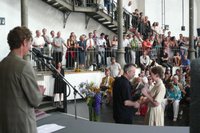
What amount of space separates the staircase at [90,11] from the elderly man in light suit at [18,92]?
1460 centimetres

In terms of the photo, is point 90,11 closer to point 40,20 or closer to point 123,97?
point 40,20

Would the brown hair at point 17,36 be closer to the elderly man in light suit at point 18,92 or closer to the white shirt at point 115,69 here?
the elderly man in light suit at point 18,92

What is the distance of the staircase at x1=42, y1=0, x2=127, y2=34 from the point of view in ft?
58.2

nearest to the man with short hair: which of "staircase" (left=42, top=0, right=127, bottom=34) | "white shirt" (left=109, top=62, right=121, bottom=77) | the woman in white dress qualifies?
the woman in white dress

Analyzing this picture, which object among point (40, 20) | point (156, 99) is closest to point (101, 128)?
point (156, 99)

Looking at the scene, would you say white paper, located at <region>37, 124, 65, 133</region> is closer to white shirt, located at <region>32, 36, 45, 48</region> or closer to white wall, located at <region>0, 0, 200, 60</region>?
white shirt, located at <region>32, 36, 45, 48</region>

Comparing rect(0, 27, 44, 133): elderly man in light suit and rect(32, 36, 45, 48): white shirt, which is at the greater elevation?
rect(32, 36, 45, 48): white shirt

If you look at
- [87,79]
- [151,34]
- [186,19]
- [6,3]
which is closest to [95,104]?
[87,79]

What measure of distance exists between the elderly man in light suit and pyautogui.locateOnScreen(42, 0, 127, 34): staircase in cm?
1460

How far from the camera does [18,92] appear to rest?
9.23ft

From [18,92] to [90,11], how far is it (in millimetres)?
16312

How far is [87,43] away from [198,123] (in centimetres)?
1624

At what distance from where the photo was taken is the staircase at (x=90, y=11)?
1773 centimetres

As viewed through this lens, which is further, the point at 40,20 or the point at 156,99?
the point at 40,20
